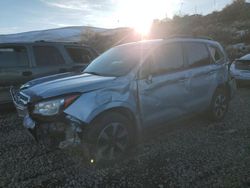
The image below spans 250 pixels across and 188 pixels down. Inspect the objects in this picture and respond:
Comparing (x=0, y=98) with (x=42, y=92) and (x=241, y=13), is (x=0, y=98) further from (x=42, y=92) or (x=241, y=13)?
(x=241, y=13)

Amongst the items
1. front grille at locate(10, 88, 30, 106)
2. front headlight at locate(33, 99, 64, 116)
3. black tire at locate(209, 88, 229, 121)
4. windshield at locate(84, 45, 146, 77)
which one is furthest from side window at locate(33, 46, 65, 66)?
black tire at locate(209, 88, 229, 121)

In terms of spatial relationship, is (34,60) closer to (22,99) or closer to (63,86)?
(22,99)

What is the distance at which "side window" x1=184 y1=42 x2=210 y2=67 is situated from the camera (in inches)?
192

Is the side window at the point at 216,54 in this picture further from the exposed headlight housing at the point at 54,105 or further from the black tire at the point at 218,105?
the exposed headlight housing at the point at 54,105

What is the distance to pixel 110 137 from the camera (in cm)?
365

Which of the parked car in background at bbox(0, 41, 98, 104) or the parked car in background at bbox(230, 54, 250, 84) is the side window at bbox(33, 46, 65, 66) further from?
the parked car in background at bbox(230, 54, 250, 84)

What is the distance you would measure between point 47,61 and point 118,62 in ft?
9.30

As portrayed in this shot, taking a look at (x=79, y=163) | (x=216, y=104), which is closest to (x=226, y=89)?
(x=216, y=104)

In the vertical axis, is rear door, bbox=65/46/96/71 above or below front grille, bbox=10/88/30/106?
above

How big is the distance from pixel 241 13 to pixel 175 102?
22.3 meters

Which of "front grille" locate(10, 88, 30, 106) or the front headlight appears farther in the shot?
"front grille" locate(10, 88, 30, 106)

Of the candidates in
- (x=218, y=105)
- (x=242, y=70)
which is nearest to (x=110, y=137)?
(x=218, y=105)

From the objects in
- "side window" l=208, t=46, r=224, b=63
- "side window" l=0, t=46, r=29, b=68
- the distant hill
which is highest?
Answer: the distant hill

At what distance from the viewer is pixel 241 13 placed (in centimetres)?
2361
